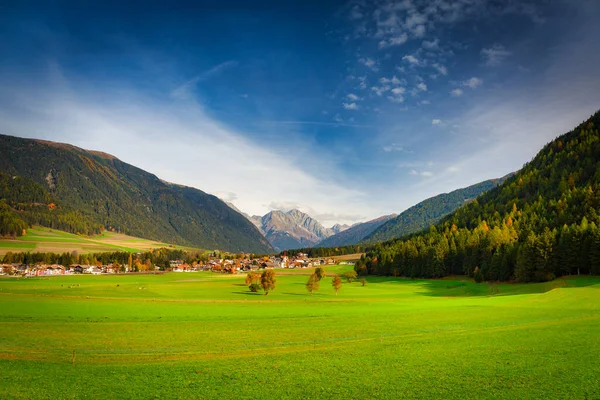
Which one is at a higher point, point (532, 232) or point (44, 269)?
point (532, 232)

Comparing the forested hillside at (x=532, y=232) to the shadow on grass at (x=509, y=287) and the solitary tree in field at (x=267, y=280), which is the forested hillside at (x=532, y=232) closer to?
the shadow on grass at (x=509, y=287)

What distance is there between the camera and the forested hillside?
84875mm

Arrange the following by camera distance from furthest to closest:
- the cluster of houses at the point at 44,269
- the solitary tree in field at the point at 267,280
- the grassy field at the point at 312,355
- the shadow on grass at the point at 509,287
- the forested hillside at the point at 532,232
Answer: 1. the cluster of houses at the point at 44,269
2. the solitary tree in field at the point at 267,280
3. the forested hillside at the point at 532,232
4. the shadow on grass at the point at 509,287
5. the grassy field at the point at 312,355

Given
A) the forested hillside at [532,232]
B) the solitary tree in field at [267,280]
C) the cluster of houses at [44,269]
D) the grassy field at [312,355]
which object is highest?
the forested hillside at [532,232]

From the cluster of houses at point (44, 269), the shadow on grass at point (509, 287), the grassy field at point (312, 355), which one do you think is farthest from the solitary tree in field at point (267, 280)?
the cluster of houses at point (44, 269)

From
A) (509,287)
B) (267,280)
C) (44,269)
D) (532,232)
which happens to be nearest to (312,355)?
(267,280)

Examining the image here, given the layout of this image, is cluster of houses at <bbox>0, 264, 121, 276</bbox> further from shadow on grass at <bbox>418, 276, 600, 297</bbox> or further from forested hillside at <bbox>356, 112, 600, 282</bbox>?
shadow on grass at <bbox>418, 276, 600, 297</bbox>

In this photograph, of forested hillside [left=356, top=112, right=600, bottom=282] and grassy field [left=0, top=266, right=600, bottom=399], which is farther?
forested hillside [left=356, top=112, right=600, bottom=282]

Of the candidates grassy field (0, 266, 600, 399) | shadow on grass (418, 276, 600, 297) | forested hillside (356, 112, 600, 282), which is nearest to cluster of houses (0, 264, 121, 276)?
forested hillside (356, 112, 600, 282)

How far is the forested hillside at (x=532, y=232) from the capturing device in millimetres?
84875

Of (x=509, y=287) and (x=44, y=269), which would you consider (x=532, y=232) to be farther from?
(x=44, y=269)

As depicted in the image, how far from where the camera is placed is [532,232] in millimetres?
97188

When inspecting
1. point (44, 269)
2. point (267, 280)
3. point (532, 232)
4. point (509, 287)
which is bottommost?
point (44, 269)

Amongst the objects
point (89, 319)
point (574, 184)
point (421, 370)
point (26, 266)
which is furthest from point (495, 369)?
point (26, 266)
